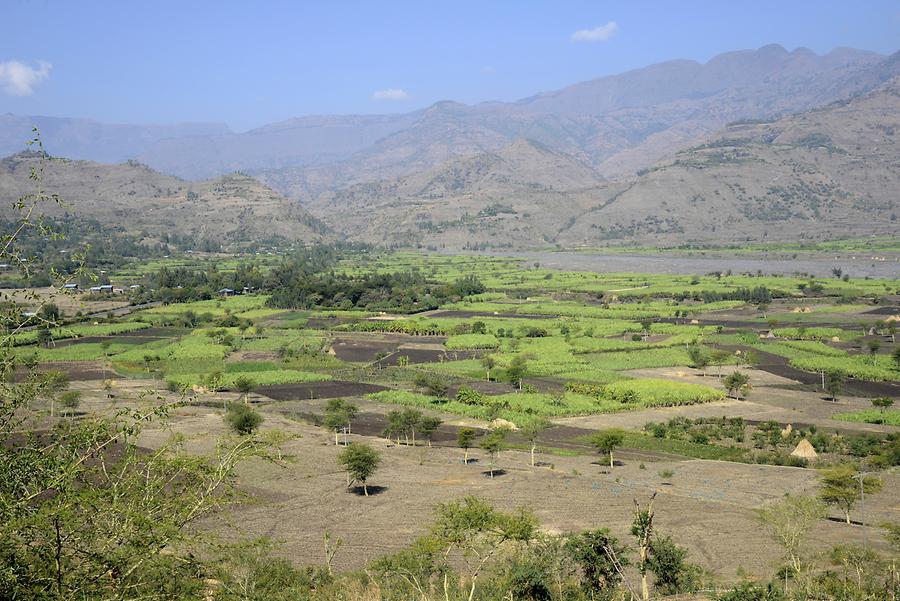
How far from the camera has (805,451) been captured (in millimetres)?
44812

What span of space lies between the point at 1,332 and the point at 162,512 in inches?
131

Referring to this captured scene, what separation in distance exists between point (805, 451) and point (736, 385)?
1721 centimetres

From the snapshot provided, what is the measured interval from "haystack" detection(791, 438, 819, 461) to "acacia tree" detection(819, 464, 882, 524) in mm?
8868

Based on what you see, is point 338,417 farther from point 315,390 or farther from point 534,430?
point 315,390

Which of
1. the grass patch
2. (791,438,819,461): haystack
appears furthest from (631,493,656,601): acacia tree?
the grass patch

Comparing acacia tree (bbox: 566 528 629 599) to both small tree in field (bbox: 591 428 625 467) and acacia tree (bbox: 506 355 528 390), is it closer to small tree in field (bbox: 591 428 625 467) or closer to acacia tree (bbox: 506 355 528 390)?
small tree in field (bbox: 591 428 625 467)

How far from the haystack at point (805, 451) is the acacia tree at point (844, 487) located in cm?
887

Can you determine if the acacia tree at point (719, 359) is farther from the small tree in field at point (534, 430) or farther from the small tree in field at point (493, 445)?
the small tree in field at point (493, 445)

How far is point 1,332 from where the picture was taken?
10.8 meters

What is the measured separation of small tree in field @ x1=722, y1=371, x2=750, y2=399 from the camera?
2422 inches

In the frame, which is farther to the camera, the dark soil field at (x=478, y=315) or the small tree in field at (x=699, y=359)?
the dark soil field at (x=478, y=315)

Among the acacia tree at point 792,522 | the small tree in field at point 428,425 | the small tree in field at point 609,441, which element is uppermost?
the acacia tree at point 792,522

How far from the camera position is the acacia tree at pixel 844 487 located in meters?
34.5

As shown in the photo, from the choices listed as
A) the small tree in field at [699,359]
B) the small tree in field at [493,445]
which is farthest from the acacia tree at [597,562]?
the small tree in field at [699,359]
